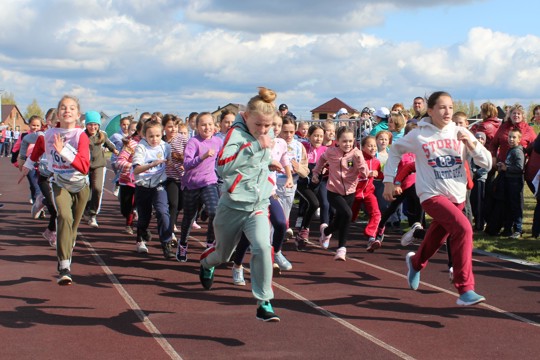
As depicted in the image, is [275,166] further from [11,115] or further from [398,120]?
[11,115]

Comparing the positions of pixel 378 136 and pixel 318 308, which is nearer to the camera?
pixel 318 308

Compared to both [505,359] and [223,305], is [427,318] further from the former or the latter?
[223,305]

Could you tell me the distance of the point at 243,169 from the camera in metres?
Answer: 6.27

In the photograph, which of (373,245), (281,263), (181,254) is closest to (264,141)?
(281,263)

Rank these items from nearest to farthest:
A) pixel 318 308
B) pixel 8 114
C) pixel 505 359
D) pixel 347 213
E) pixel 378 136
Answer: pixel 505 359
pixel 318 308
pixel 347 213
pixel 378 136
pixel 8 114

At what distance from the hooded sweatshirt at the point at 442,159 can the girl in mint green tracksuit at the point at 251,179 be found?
1.53 meters

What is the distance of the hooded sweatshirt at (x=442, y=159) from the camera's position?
693 centimetres

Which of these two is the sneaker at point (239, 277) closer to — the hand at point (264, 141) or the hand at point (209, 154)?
the hand at point (209, 154)

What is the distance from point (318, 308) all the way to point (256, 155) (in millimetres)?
1628

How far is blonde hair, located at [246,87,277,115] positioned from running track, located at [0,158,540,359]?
1.79 m

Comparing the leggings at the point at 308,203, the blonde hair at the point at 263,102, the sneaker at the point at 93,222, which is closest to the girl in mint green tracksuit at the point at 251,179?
the blonde hair at the point at 263,102

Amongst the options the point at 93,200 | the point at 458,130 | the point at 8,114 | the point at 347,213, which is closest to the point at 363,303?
the point at 458,130

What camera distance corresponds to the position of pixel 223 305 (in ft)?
23.0

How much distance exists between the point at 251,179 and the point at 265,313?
113 cm
